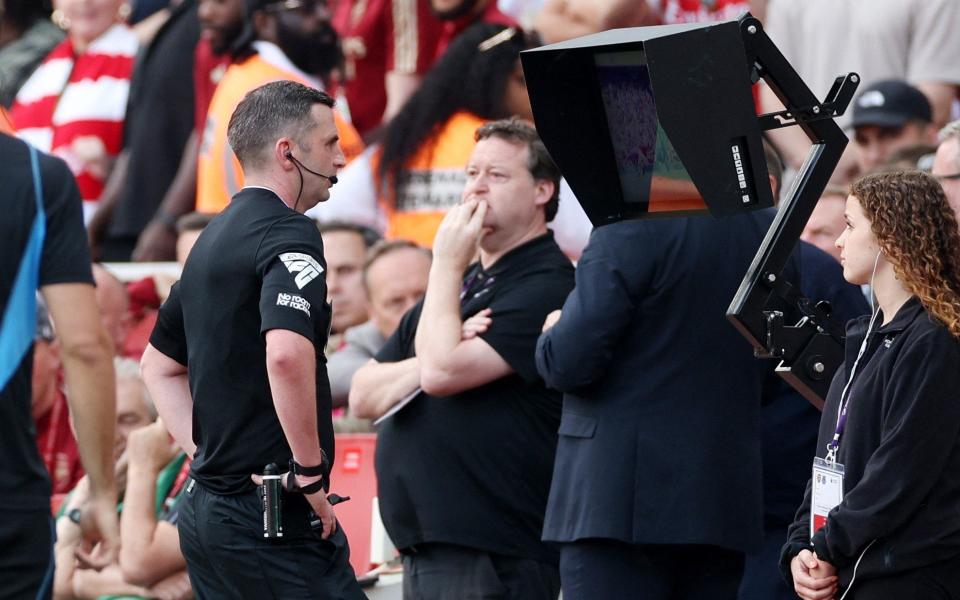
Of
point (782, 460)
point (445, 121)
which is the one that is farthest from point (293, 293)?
point (445, 121)

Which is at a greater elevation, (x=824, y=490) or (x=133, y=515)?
(x=824, y=490)

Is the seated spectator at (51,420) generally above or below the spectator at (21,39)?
below

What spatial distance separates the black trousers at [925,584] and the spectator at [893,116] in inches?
133

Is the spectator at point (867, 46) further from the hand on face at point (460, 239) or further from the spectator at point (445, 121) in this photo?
the hand on face at point (460, 239)

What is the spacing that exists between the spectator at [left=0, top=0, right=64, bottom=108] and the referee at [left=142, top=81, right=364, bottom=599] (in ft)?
22.0

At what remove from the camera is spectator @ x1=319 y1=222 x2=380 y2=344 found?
7570 mm

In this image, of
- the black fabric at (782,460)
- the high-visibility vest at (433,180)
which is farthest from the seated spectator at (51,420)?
the black fabric at (782,460)

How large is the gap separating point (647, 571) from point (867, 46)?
12.8 ft

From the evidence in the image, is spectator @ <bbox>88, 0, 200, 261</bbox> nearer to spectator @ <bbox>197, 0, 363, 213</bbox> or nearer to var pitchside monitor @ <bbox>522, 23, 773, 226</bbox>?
spectator @ <bbox>197, 0, 363, 213</bbox>

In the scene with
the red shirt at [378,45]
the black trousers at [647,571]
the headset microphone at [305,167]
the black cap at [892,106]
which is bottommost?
the black trousers at [647,571]

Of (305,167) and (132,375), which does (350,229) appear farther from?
(305,167)

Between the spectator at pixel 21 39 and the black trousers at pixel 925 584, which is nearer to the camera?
the black trousers at pixel 925 584

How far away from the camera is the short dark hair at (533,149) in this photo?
5.44m

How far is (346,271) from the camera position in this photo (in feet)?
25.0
